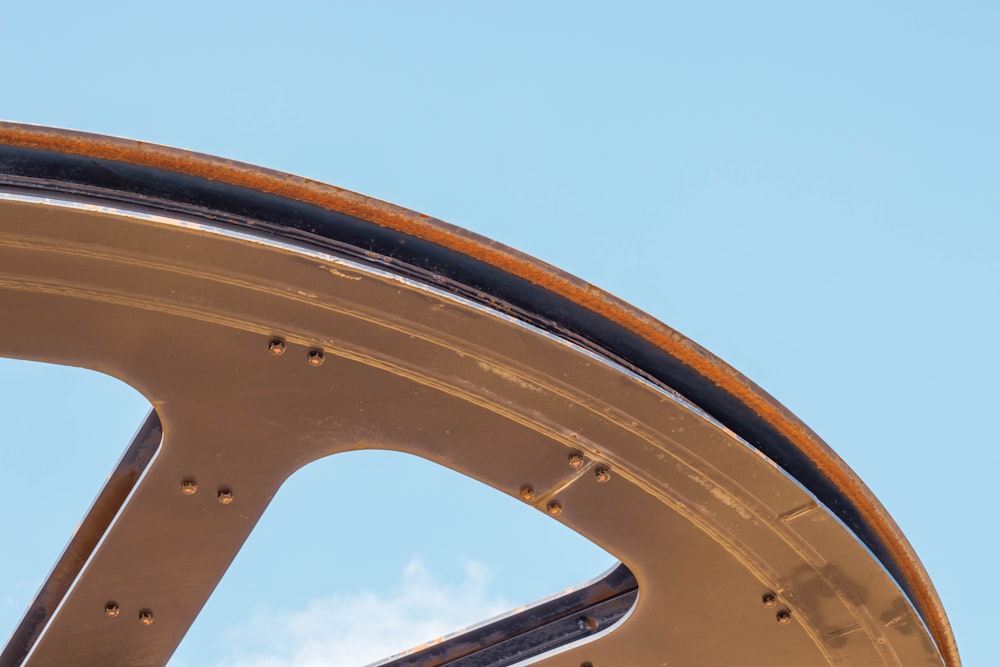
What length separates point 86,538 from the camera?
7504mm

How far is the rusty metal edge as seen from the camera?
17.9 feet

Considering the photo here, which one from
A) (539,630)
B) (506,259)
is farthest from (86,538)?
(506,259)

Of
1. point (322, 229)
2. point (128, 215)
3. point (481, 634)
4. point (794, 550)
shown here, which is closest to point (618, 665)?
point (481, 634)

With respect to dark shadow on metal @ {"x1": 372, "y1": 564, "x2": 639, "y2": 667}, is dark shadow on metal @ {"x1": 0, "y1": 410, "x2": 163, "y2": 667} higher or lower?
higher

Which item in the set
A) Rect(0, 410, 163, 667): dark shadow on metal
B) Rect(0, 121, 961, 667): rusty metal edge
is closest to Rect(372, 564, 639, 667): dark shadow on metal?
Rect(0, 121, 961, 667): rusty metal edge

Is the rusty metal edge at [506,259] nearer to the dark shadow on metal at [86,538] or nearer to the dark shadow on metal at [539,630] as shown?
the dark shadow on metal at [539,630]

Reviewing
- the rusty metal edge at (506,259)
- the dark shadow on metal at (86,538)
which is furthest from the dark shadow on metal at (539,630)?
the dark shadow on metal at (86,538)

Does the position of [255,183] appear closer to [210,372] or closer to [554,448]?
[210,372]

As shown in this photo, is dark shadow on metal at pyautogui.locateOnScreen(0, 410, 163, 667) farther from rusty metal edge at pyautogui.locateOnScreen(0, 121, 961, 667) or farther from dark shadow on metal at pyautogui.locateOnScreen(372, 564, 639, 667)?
dark shadow on metal at pyautogui.locateOnScreen(372, 564, 639, 667)

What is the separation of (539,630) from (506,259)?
330 cm

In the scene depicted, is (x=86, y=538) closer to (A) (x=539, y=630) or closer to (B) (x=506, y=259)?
(A) (x=539, y=630)

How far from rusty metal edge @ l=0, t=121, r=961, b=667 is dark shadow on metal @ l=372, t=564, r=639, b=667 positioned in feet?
5.90

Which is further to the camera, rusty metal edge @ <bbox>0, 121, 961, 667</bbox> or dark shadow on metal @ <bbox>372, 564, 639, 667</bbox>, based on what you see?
dark shadow on metal @ <bbox>372, 564, 639, 667</bbox>

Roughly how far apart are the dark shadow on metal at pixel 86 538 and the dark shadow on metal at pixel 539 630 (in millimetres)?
2187
